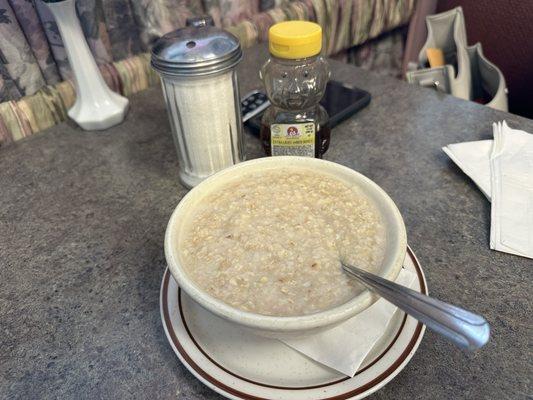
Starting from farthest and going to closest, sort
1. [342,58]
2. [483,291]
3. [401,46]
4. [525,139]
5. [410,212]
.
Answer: [401,46] < [342,58] < [525,139] < [410,212] < [483,291]

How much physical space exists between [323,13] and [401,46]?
2.72 feet

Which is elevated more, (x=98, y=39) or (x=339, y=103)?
(x=98, y=39)

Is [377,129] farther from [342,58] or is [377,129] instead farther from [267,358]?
[342,58]

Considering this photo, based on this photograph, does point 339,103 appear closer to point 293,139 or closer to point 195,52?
point 293,139

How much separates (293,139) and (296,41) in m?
0.17

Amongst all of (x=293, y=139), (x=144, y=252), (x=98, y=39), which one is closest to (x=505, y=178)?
(x=293, y=139)

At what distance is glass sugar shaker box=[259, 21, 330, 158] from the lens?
2.52 ft

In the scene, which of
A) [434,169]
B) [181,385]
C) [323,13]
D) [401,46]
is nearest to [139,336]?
[181,385]

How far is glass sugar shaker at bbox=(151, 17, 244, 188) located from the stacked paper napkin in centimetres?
44

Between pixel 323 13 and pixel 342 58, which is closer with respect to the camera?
pixel 323 13

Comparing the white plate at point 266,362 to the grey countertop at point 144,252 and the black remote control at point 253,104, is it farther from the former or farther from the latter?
the black remote control at point 253,104

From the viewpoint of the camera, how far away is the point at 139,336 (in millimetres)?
586

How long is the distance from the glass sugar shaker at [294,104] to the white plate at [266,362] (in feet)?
1.19

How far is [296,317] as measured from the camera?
1.44 ft
